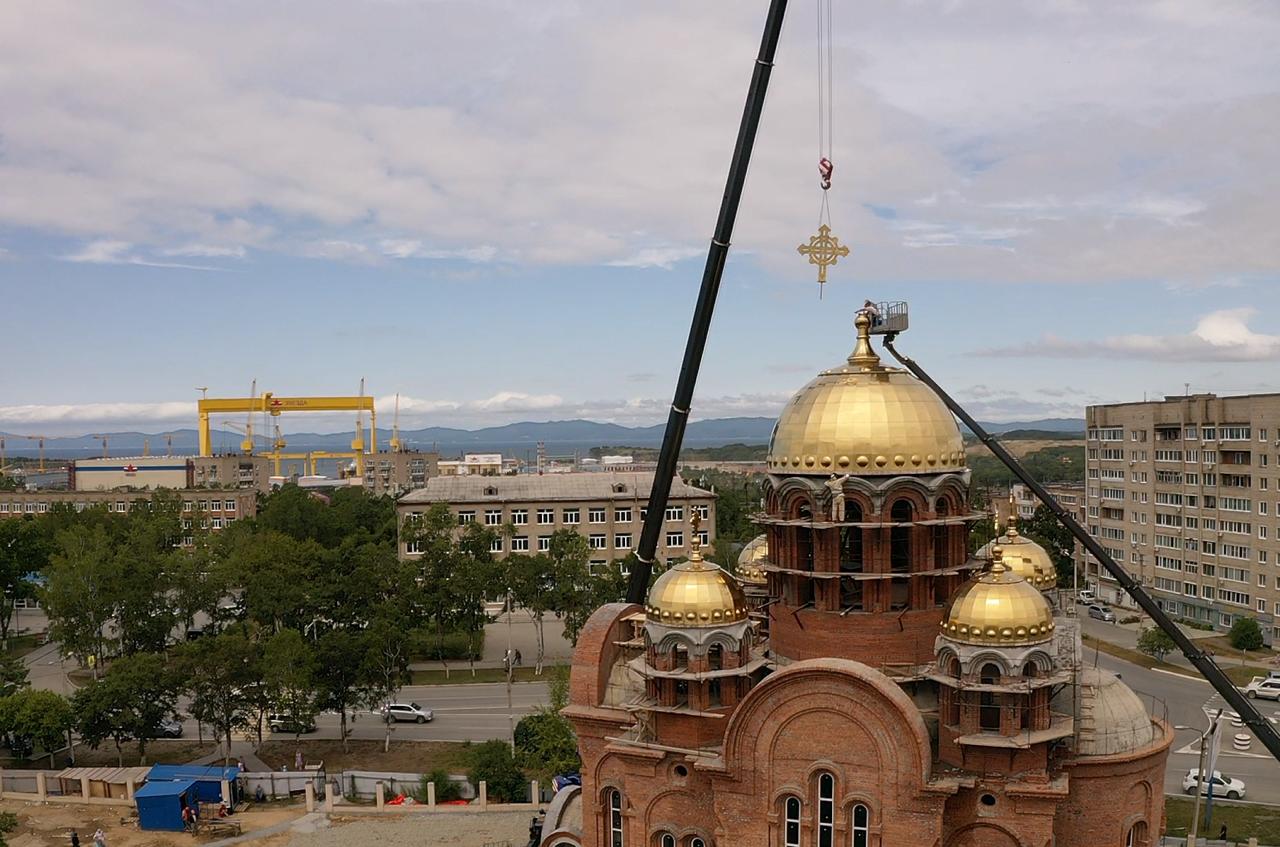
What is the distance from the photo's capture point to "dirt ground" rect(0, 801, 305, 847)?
102 ft

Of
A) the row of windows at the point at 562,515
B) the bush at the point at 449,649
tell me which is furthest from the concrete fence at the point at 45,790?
the row of windows at the point at 562,515

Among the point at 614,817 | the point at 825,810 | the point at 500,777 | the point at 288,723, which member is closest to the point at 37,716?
the point at 288,723

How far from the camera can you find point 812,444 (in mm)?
20672

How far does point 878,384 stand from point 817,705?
7.09m

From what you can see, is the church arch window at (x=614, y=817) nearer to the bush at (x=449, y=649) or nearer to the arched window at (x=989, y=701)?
the arched window at (x=989, y=701)

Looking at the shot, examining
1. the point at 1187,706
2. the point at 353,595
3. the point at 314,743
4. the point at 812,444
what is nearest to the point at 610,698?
the point at 812,444

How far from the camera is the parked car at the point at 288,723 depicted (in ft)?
124

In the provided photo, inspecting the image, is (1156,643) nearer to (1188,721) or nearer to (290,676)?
(1188,721)

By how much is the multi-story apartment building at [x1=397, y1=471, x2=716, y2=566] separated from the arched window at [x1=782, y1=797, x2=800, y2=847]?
1908 inches

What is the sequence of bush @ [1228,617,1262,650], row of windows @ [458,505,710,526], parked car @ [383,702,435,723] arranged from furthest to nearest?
1. row of windows @ [458,505,710,526]
2. bush @ [1228,617,1262,650]
3. parked car @ [383,702,435,723]

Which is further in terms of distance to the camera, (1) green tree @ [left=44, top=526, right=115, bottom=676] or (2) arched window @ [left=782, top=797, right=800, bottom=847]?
(1) green tree @ [left=44, top=526, right=115, bottom=676]

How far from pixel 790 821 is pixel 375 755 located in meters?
25.6

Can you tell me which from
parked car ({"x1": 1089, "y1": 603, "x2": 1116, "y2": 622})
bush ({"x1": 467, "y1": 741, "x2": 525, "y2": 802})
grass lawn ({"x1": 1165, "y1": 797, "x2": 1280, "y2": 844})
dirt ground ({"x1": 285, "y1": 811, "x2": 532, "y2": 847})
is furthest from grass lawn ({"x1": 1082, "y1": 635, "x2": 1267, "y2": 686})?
dirt ground ({"x1": 285, "y1": 811, "x2": 532, "y2": 847})

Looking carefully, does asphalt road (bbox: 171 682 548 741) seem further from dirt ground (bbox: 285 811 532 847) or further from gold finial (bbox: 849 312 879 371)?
gold finial (bbox: 849 312 879 371)
